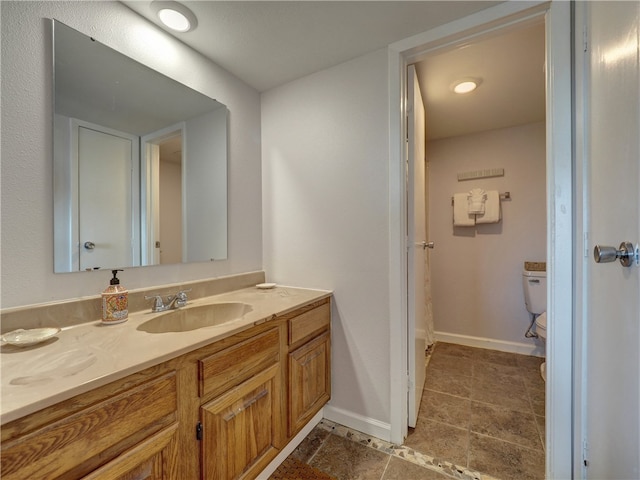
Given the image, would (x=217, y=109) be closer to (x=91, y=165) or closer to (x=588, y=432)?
(x=91, y=165)

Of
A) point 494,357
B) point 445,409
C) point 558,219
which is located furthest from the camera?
point 494,357

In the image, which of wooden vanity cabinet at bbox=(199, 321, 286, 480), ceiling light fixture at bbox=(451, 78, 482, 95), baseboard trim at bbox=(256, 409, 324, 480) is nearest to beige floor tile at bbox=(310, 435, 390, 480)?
baseboard trim at bbox=(256, 409, 324, 480)

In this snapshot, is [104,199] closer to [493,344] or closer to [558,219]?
[558,219]

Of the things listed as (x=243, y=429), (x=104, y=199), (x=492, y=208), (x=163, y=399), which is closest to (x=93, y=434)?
(x=163, y=399)

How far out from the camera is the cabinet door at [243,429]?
3.07ft

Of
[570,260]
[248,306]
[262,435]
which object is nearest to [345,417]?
[262,435]

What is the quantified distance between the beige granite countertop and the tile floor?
909mm

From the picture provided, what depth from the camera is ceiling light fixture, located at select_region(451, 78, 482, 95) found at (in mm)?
1902

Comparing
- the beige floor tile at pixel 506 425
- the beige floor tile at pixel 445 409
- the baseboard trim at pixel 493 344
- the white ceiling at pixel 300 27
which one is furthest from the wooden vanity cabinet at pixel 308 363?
the baseboard trim at pixel 493 344

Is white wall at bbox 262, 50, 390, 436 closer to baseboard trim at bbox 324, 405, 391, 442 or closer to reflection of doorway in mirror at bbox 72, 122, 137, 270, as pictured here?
baseboard trim at bbox 324, 405, 391, 442

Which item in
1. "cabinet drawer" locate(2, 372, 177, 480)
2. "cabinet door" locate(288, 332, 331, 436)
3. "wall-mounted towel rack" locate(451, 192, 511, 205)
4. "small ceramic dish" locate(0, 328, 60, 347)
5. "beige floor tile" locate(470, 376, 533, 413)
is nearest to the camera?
"cabinet drawer" locate(2, 372, 177, 480)

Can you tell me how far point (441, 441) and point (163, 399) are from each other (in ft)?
A: 4.89

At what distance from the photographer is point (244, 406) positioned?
1.07 meters

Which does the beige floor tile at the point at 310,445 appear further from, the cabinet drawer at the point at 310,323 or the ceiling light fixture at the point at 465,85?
the ceiling light fixture at the point at 465,85
